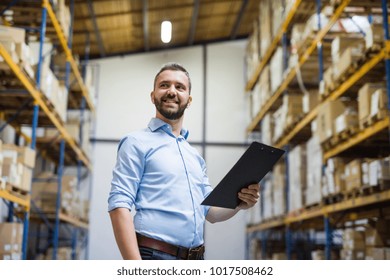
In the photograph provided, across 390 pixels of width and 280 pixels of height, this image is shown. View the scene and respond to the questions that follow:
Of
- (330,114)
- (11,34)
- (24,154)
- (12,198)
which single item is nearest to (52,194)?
(24,154)

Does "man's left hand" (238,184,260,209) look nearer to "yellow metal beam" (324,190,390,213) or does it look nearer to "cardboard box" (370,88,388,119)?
"yellow metal beam" (324,190,390,213)

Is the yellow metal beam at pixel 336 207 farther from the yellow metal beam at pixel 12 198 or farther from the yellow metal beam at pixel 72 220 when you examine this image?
the yellow metal beam at pixel 12 198

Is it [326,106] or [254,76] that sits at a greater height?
[254,76]

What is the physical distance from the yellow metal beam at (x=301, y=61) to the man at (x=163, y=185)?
15.4 feet

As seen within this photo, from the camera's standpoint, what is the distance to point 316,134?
24.9 feet

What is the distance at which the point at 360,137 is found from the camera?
613cm

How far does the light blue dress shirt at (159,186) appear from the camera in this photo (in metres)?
2.39

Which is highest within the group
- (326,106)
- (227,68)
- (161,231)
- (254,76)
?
(227,68)

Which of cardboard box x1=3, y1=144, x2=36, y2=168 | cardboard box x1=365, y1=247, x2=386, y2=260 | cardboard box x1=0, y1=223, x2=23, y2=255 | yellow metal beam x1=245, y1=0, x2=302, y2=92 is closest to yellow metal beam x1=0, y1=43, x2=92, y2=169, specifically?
cardboard box x1=3, y1=144, x2=36, y2=168

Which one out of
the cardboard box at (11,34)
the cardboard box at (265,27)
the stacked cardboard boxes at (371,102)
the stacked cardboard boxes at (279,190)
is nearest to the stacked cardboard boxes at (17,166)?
the cardboard box at (11,34)

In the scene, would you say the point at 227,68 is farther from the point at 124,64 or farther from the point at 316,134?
the point at 316,134
